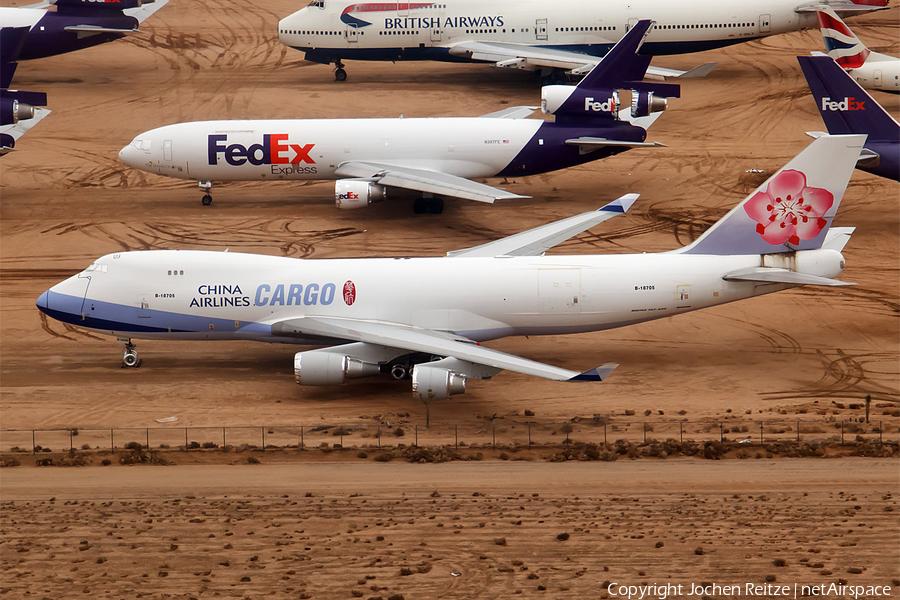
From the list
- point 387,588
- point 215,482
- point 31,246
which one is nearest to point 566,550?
point 387,588

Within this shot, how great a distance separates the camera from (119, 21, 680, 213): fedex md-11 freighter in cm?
5316

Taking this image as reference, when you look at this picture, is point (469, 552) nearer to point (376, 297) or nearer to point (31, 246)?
point (376, 297)

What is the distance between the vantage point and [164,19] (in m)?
81.1

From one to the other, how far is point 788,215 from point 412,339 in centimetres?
1460

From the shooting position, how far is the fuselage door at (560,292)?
38.4 m

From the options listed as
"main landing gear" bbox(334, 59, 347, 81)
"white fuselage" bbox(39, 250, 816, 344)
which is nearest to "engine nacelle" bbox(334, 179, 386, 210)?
"white fuselage" bbox(39, 250, 816, 344)

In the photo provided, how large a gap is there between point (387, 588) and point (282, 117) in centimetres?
4346

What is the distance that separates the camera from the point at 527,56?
65.8 meters

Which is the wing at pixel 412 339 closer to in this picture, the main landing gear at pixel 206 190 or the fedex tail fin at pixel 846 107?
the main landing gear at pixel 206 190

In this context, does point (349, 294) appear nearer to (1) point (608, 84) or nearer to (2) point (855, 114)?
(1) point (608, 84)

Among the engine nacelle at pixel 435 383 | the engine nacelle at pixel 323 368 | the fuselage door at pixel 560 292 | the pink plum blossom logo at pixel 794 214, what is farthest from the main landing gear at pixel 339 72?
the engine nacelle at pixel 435 383

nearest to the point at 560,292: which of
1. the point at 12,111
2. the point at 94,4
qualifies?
the point at 12,111

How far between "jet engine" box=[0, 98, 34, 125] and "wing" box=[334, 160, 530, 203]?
16872 millimetres

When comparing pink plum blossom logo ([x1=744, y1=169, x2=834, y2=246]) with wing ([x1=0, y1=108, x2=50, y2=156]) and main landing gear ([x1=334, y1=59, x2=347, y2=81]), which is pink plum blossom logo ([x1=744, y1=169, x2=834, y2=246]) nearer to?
wing ([x1=0, y1=108, x2=50, y2=156])
